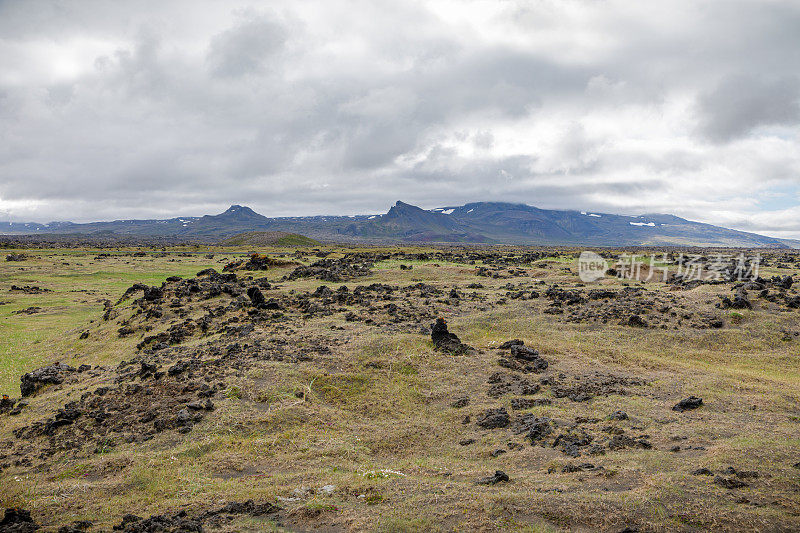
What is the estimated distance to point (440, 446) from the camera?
1260 centimetres

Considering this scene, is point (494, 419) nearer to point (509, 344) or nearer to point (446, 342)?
point (446, 342)

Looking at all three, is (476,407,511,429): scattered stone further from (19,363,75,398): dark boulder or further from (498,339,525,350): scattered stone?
(19,363,75,398): dark boulder

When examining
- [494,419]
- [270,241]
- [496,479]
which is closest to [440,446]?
[494,419]

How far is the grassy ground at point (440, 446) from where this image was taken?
8.18 m

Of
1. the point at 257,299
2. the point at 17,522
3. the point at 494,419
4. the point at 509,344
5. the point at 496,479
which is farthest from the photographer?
the point at 257,299

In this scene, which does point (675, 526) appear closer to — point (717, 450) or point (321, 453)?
point (717, 450)

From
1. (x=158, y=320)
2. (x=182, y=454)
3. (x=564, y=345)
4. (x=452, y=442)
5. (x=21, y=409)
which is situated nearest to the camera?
(x=182, y=454)

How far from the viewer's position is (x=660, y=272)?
46.3 m

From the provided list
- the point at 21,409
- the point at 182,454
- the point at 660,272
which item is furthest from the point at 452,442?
the point at 660,272

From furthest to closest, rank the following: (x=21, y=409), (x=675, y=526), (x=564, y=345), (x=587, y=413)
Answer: (x=564, y=345) < (x=21, y=409) < (x=587, y=413) < (x=675, y=526)

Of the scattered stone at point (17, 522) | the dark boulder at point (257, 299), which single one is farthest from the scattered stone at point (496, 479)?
the dark boulder at point (257, 299)

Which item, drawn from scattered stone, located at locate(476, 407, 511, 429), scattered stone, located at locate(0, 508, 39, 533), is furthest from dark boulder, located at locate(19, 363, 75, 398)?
scattered stone, located at locate(476, 407, 511, 429)

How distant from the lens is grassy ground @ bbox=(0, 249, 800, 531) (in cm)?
818

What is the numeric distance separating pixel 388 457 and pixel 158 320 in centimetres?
1989
